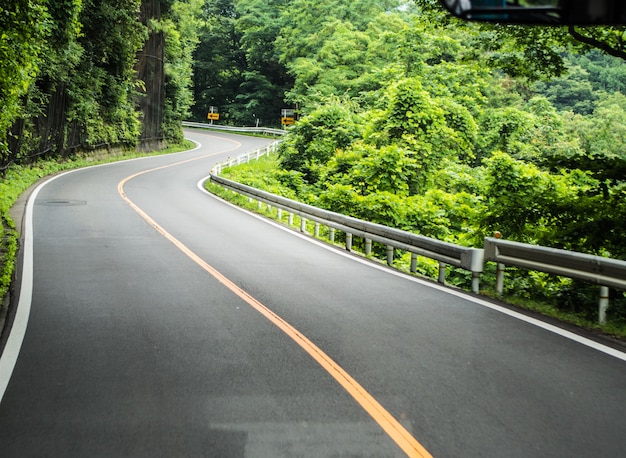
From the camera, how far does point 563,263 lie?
811 centimetres

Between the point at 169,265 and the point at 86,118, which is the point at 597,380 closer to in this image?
the point at 169,265

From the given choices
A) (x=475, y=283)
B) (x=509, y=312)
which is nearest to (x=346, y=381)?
(x=509, y=312)

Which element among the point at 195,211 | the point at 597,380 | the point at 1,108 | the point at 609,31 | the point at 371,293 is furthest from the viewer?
the point at 195,211

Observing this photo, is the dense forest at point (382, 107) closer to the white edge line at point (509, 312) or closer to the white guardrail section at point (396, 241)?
the white guardrail section at point (396, 241)

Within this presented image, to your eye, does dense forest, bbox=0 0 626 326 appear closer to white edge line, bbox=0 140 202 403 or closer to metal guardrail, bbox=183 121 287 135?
white edge line, bbox=0 140 202 403

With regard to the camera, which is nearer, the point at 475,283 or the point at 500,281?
the point at 500,281

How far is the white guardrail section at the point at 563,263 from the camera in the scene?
7.31 m

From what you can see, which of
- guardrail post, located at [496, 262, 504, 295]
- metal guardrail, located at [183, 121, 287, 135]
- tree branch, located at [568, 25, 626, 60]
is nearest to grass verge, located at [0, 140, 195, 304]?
guardrail post, located at [496, 262, 504, 295]

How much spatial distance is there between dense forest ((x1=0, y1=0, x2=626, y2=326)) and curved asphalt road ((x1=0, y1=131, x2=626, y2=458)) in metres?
2.71

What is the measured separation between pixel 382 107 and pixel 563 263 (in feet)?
72.5

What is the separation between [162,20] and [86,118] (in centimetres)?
1429

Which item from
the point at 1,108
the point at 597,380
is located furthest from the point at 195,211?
the point at 597,380

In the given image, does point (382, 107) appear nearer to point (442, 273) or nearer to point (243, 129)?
point (442, 273)

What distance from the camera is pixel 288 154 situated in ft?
102
